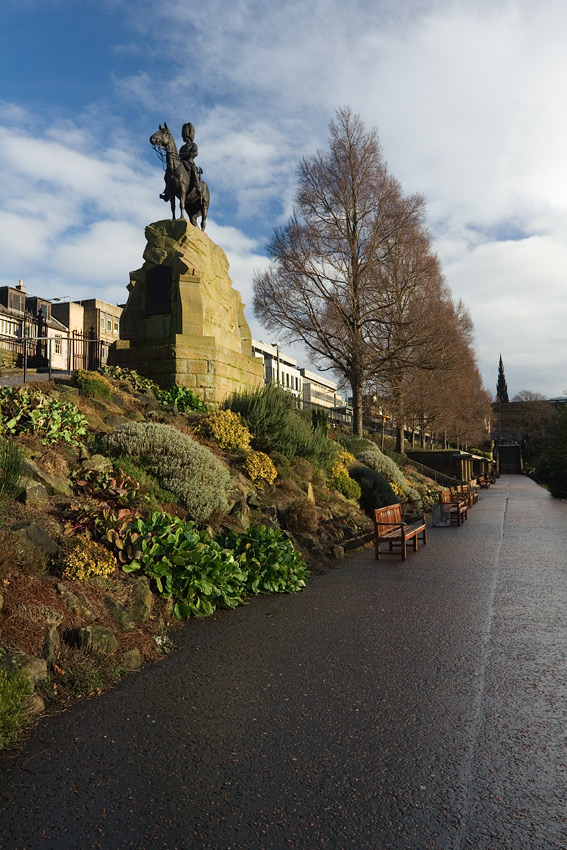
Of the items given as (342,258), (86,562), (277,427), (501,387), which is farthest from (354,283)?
(501,387)

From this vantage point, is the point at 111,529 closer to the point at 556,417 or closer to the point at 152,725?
the point at 152,725

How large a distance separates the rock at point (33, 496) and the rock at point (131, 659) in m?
2.47

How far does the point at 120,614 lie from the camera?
16.8 feet

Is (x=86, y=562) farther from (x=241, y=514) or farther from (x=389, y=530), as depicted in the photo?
(x=389, y=530)

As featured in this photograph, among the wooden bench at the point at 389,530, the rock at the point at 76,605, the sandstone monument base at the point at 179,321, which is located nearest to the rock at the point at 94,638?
the rock at the point at 76,605

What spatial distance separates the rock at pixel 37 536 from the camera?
530cm

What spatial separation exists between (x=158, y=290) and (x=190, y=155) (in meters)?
4.26

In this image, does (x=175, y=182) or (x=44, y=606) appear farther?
(x=175, y=182)

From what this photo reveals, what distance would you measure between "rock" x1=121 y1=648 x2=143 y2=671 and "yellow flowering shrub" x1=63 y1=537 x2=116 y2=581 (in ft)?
3.08

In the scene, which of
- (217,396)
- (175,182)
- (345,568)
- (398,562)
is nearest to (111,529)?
(345,568)

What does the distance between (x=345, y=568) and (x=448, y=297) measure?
107 ft

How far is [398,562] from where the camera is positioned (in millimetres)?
9633

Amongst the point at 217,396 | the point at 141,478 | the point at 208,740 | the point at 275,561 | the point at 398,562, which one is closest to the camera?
the point at 208,740

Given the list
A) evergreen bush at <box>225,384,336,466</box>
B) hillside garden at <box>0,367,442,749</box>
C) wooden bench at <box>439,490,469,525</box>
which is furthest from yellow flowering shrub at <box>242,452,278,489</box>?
wooden bench at <box>439,490,469,525</box>
